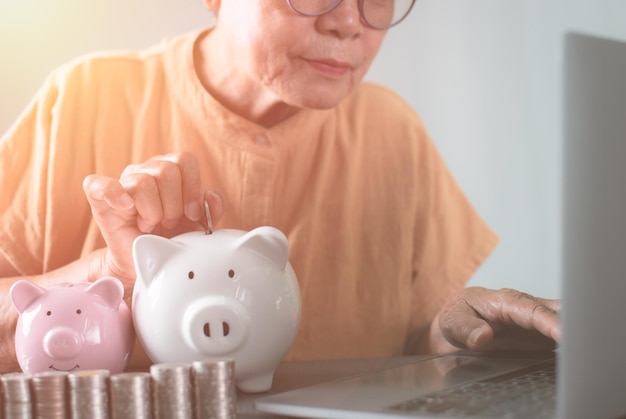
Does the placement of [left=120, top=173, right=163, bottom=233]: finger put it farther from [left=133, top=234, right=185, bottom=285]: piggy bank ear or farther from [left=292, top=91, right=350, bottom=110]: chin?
[left=292, top=91, right=350, bottom=110]: chin

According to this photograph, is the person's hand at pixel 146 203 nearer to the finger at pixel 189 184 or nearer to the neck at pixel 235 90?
the finger at pixel 189 184

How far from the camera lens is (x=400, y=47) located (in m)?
1.21

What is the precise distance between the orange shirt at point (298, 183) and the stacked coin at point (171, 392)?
426 millimetres

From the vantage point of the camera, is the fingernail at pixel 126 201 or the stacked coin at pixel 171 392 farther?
the fingernail at pixel 126 201

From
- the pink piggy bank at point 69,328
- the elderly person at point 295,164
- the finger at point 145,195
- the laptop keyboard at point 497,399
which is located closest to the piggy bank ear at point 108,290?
the pink piggy bank at point 69,328

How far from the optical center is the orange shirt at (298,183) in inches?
45.4

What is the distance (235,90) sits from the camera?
117 cm

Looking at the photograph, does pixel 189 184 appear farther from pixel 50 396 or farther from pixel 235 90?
pixel 50 396

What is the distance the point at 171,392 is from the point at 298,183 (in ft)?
1.69

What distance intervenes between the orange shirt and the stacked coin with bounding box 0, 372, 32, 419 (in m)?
0.44

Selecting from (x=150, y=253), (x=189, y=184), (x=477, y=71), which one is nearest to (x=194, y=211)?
(x=189, y=184)

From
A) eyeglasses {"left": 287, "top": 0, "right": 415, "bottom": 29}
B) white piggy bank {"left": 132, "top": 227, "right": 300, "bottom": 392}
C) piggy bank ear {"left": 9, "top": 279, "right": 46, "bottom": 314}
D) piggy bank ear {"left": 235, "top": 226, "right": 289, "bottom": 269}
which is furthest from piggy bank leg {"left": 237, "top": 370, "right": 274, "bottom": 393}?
eyeglasses {"left": 287, "top": 0, "right": 415, "bottom": 29}

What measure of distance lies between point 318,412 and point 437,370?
27 cm

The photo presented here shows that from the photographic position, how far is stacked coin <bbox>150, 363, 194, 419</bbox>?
73cm
